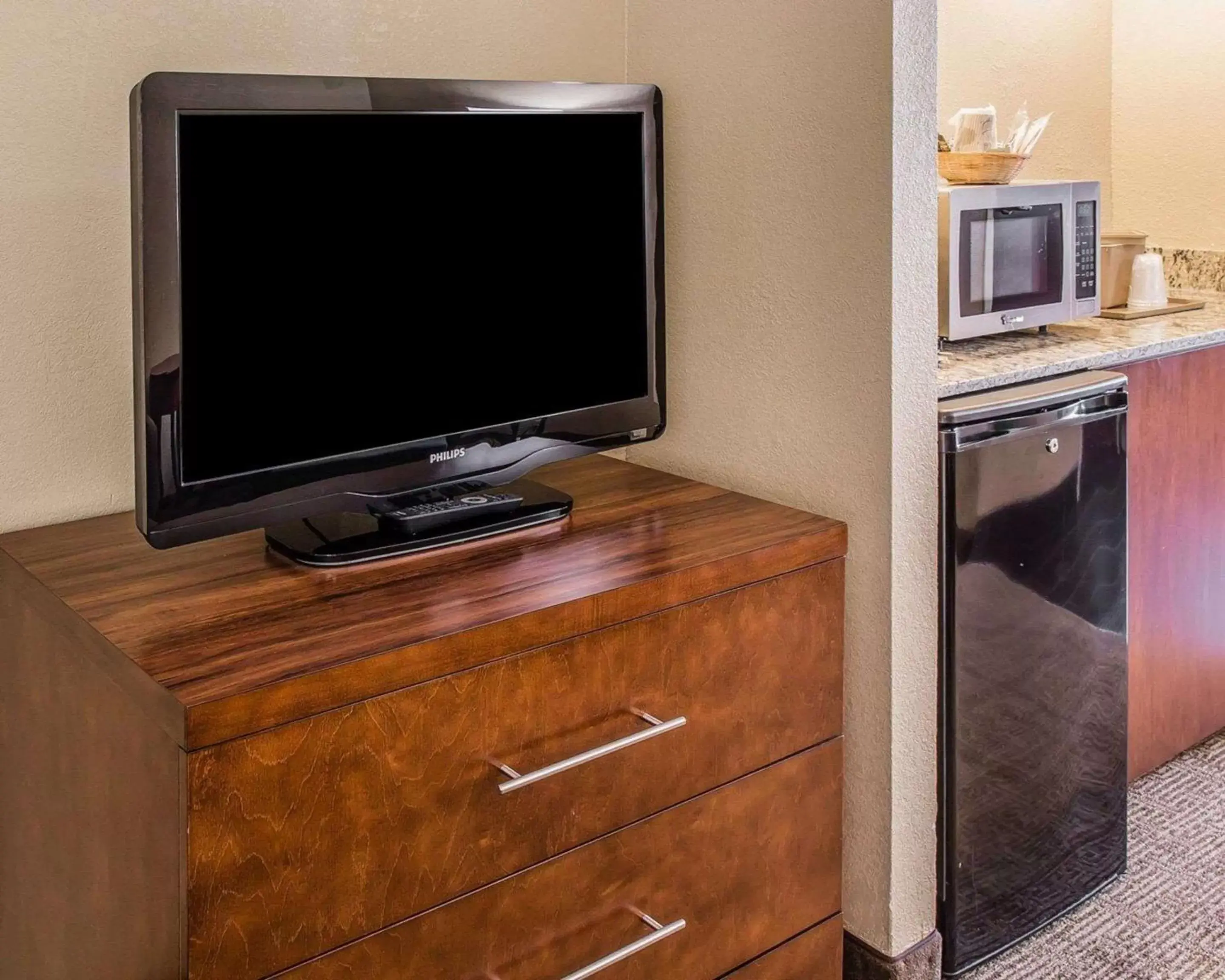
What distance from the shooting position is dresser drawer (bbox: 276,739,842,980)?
1.34m

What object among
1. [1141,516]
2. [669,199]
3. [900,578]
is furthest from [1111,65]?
[900,578]

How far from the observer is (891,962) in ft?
5.98

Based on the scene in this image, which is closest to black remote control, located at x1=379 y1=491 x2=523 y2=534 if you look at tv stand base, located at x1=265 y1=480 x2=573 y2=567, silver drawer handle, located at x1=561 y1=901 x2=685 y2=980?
tv stand base, located at x1=265 y1=480 x2=573 y2=567

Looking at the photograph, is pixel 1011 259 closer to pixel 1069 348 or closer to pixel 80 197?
pixel 1069 348

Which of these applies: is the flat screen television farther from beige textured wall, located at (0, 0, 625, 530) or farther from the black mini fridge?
the black mini fridge

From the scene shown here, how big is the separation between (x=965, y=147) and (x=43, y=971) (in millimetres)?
2010

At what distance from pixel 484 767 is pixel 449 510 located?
40 cm

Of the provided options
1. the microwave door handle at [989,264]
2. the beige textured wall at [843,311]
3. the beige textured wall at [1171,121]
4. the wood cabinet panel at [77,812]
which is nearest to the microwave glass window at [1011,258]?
the microwave door handle at [989,264]

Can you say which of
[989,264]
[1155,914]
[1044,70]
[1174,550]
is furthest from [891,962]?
[1044,70]

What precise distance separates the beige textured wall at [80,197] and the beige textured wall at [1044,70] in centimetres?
155

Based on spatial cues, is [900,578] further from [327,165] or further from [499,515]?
[327,165]

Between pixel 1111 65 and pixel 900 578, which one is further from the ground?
pixel 1111 65

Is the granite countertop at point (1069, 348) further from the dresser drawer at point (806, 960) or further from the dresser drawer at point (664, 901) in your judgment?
the dresser drawer at point (806, 960)

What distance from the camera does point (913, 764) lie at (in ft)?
5.92
